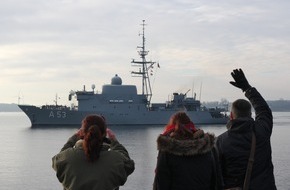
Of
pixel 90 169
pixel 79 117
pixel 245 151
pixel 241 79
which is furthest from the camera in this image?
pixel 79 117

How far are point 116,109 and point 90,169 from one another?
2194 inches

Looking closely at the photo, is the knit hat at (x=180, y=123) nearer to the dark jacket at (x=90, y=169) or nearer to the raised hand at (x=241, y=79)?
the dark jacket at (x=90, y=169)

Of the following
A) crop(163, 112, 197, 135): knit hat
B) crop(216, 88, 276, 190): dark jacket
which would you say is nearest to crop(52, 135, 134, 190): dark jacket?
crop(163, 112, 197, 135): knit hat

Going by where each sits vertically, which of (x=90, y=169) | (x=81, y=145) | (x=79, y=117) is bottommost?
(x=79, y=117)

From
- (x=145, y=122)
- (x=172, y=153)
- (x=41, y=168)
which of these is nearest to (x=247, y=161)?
(x=172, y=153)

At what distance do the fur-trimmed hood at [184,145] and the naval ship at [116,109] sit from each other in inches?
2106

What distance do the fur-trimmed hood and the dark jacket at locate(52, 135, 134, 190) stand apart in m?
0.33

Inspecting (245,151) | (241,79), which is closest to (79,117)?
(241,79)

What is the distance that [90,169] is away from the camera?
10.6ft

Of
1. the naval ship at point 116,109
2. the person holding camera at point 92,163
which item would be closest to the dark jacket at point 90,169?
the person holding camera at point 92,163

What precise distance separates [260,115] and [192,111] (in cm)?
5932

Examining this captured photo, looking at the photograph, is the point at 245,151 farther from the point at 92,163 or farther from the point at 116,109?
the point at 116,109

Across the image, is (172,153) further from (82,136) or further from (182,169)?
(82,136)

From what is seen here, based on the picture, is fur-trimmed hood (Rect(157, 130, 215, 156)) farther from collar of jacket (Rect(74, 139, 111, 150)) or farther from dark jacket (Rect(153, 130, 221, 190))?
collar of jacket (Rect(74, 139, 111, 150))
